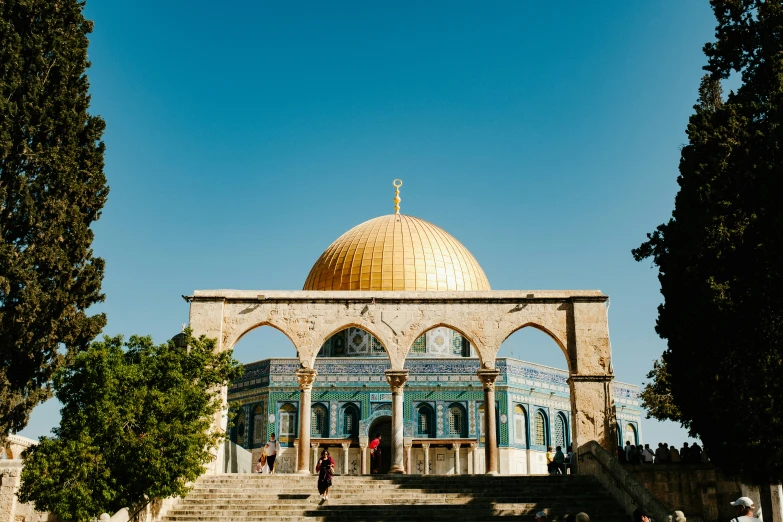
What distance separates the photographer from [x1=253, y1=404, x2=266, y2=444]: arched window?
29812 mm

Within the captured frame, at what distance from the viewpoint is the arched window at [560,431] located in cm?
3128

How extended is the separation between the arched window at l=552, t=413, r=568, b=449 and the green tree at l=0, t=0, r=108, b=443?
68.0ft

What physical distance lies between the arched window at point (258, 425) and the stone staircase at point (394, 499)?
14071 millimetres

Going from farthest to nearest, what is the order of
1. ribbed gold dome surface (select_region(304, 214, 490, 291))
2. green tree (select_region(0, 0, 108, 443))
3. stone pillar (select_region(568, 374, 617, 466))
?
ribbed gold dome surface (select_region(304, 214, 490, 291))
stone pillar (select_region(568, 374, 617, 466))
green tree (select_region(0, 0, 108, 443))

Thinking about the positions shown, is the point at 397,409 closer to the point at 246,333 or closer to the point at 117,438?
the point at 246,333

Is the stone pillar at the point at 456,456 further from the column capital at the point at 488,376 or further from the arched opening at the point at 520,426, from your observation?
the column capital at the point at 488,376

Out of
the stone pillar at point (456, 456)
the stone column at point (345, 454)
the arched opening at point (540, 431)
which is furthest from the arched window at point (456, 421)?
the stone column at point (345, 454)

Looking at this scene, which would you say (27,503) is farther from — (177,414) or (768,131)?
(768,131)

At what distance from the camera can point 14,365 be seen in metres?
13.7

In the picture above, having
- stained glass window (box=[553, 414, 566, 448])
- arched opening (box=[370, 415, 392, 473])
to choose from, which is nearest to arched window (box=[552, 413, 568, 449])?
stained glass window (box=[553, 414, 566, 448])

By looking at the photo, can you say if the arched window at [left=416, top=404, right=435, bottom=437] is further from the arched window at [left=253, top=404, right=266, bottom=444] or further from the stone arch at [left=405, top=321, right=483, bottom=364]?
the stone arch at [left=405, top=321, right=483, bottom=364]

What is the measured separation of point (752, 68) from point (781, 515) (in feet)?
26.4

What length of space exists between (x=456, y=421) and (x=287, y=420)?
6084mm

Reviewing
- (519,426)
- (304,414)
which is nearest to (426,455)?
(519,426)
